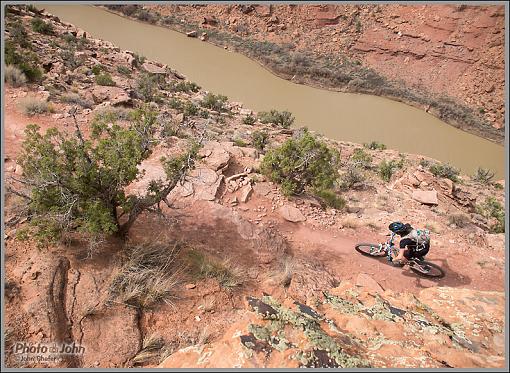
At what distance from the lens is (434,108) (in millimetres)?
26891

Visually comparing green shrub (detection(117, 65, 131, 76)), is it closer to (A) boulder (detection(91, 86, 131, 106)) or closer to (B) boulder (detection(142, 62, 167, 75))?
(B) boulder (detection(142, 62, 167, 75))

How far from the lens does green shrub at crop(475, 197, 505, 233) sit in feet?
38.4

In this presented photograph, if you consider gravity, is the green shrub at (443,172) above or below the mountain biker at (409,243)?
below

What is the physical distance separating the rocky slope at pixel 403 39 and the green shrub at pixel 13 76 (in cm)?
2091

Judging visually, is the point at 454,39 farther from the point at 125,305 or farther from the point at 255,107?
the point at 125,305

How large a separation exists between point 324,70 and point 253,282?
2653 centimetres

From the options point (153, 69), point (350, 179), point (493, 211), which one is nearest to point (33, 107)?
point (350, 179)

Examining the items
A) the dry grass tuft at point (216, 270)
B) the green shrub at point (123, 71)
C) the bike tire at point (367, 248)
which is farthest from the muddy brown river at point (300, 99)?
the dry grass tuft at point (216, 270)

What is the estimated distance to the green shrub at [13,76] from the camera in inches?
390

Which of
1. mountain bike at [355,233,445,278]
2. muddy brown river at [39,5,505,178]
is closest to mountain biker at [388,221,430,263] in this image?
mountain bike at [355,233,445,278]

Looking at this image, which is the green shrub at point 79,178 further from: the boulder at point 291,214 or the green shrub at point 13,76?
the green shrub at point 13,76

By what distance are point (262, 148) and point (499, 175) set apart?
1817 centimetres

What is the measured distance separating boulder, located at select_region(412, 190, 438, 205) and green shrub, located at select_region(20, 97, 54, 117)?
12.2 m

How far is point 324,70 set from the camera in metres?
28.5
